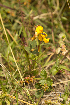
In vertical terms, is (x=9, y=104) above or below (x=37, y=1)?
below

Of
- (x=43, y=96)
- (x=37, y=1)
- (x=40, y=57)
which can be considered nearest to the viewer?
(x=43, y=96)

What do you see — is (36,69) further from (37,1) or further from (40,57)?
(37,1)

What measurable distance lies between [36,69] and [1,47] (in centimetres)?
64

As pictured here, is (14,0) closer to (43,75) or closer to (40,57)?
Result: (40,57)

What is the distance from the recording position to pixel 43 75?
1.33 m

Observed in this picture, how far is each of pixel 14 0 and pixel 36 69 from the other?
5.91ft

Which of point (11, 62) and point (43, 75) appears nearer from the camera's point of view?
point (43, 75)

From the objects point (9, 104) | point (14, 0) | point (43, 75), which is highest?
point (14, 0)

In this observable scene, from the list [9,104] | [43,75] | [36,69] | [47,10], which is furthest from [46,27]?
[9,104]

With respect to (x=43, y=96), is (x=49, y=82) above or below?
above

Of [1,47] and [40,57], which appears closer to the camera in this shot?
[40,57]

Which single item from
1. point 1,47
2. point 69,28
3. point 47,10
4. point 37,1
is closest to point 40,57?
point 1,47

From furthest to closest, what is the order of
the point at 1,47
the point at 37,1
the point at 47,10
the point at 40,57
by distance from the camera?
1. the point at 37,1
2. the point at 47,10
3. the point at 1,47
4. the point at 40,57

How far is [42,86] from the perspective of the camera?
52.3 inches
